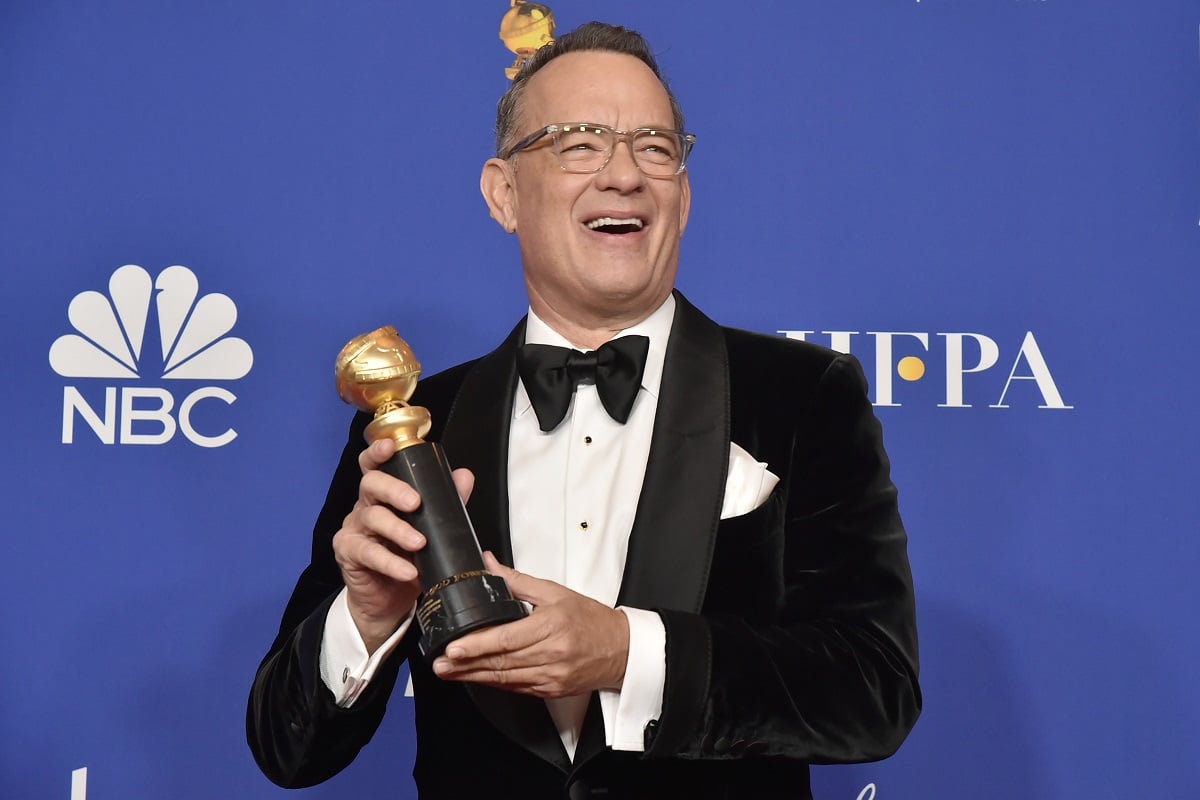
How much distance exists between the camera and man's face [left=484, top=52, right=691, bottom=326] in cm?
155

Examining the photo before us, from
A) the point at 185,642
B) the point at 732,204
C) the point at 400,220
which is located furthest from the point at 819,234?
the point at 185,642

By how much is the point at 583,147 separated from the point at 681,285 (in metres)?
0.81

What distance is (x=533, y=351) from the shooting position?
5.09ft

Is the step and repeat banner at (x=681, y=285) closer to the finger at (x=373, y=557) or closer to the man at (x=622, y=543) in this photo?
the man at (x=622, y=543)

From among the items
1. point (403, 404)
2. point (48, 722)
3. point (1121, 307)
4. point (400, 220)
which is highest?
point (400, 220)

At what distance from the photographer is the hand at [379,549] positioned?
114 centimetres

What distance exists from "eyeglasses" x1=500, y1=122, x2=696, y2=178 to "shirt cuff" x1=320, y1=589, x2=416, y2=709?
558 millimetres

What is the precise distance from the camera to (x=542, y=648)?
1.12 metres

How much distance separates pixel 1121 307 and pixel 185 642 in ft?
5.46

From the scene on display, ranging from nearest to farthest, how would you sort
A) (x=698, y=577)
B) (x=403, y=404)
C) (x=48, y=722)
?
(x=403, y=404) → (x=698, y=577) → (x=48, y=722)

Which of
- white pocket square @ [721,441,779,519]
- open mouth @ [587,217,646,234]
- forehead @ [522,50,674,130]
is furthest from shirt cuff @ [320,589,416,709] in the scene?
forehead @ [522,50,674,130]

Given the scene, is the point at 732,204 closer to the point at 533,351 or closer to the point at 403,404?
the point at 533,351

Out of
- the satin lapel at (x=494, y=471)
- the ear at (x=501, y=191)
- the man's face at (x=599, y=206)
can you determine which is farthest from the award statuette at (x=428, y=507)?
the ear at (x=501, y=191)

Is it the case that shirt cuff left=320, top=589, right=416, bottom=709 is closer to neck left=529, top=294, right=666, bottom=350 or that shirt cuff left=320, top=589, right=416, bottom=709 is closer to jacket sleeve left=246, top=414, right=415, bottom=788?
jacket sleeve left=246, top=414, right=415, bottom=788
